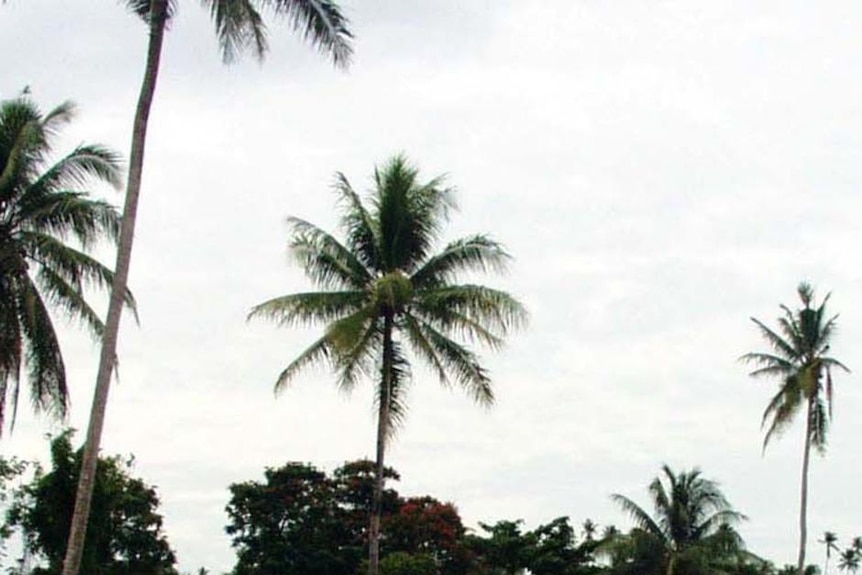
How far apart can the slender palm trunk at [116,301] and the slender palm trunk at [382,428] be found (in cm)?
1129

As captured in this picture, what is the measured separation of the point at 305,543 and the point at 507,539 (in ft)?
34.2

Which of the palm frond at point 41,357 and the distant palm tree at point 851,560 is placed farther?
the distant palm tree at point 851,560

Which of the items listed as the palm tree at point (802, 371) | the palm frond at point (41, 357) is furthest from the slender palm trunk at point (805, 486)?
the palm frond at point (41, 357)

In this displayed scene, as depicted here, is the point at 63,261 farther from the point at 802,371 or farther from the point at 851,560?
the point at 851,560

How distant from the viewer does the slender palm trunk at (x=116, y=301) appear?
647 inches

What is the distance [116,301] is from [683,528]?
35.9 m

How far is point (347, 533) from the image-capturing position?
196ft

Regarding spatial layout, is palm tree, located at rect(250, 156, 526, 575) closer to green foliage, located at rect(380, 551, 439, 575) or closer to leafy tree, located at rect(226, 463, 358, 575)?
green foliage, located at rect(380, 551, 439, 575)

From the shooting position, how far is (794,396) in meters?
45.8

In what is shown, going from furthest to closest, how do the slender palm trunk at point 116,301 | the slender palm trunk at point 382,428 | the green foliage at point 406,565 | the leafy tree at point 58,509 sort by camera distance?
the green foliage at point 406,565
the leafy tree at point 58,509
the slender palm trunk at point 382,428
the slender palm trunk at point 116,301

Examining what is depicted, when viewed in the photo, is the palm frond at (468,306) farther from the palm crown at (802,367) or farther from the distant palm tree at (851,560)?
the distant palm tree at (851,560)

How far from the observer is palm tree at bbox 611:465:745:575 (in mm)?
48438

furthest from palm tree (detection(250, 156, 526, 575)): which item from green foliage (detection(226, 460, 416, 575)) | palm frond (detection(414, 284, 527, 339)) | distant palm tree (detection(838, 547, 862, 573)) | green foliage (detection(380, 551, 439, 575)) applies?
distant palm tree (detection(838, 547, 862, 573))

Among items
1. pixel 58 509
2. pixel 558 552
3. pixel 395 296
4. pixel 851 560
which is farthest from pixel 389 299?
pixel 851 560
